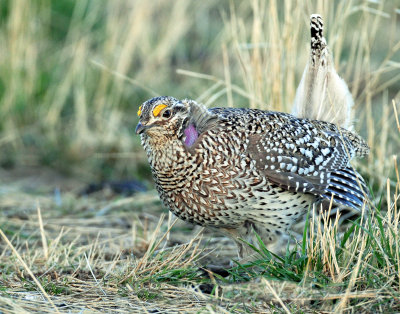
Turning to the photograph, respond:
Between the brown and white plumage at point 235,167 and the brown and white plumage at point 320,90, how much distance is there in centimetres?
61

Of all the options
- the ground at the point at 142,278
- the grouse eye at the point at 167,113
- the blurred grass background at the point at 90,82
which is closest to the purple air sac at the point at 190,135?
the grouse eye at the point at 167,113

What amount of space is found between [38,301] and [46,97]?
4186 millimetres

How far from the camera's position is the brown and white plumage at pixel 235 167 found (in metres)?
3.89

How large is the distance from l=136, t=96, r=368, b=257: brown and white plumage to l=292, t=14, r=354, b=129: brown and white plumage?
1.99 feet

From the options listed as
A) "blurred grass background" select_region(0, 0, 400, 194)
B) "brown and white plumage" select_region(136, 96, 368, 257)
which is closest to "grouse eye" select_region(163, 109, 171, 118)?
"brown and white plumage" select_region(136, 96, 368, 257)

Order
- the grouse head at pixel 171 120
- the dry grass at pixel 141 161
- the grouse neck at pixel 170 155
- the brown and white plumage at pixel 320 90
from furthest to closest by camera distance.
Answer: the brown and white plumage at pixel 320 90, the grouse neck at pixel 170 155, the grouse head at pixel 171 120, the dry grass at pixel 141 161

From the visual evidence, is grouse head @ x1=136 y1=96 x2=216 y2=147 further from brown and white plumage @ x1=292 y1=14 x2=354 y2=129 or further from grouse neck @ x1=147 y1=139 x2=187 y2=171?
brown and white plumage @ x1=292 y1=14 x2=354 y2=129

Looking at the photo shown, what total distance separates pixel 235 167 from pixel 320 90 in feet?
4.01

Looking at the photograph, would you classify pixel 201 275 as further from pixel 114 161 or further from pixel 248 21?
pixel 248 21

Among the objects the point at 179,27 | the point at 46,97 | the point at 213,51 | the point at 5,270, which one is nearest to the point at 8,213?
the point at 5,270

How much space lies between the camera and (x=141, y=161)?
271 inches

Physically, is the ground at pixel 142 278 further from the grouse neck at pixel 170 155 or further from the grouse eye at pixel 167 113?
the grouse eye at pixel 167 113

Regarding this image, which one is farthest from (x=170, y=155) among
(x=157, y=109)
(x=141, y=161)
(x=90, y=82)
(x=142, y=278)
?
(x=90, y=82)

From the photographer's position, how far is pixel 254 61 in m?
5.29
